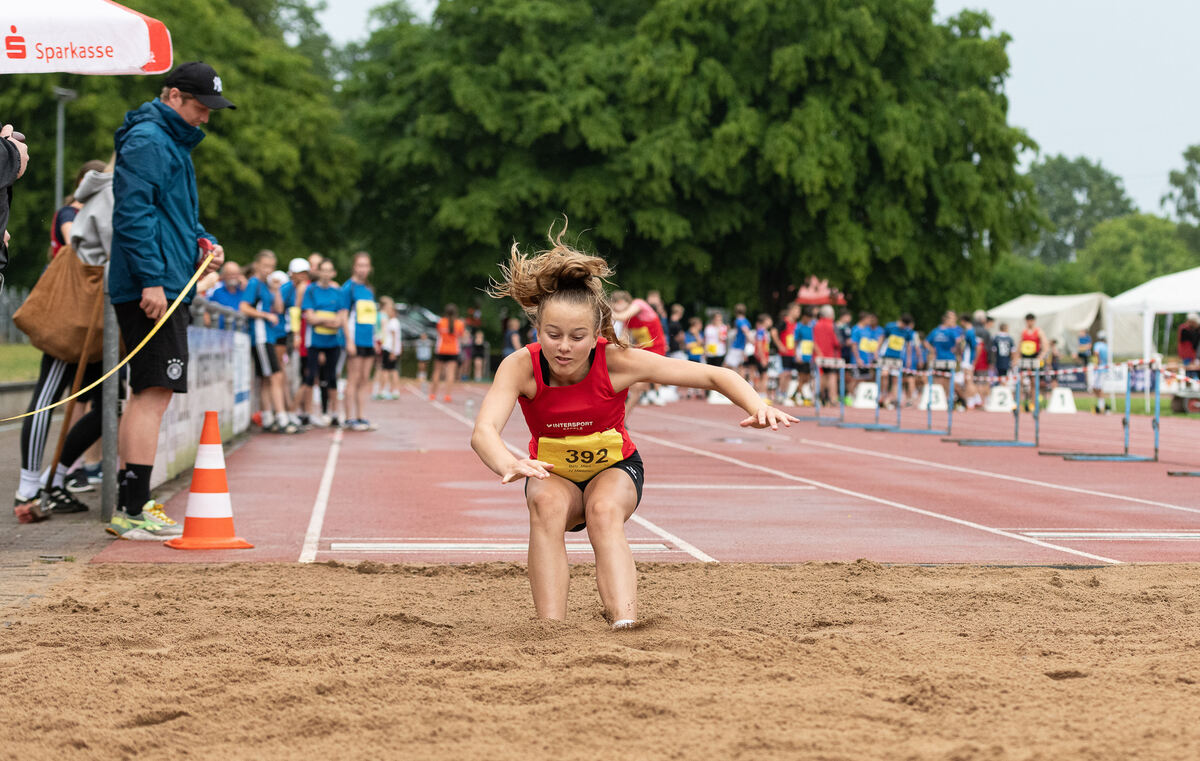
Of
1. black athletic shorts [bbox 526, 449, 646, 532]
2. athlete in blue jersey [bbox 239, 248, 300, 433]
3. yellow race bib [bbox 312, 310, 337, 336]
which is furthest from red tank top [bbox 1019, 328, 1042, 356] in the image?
black athletic shorts [bbox 526, 449, 646, 532]

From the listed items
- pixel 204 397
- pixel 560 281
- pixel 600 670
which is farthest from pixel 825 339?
pixel 600 670

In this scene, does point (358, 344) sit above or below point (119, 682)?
above

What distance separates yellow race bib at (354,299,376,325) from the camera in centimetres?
1789

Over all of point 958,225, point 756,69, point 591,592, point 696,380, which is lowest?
point 591,592

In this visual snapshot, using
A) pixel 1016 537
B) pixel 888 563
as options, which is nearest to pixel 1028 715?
pixel 888 563

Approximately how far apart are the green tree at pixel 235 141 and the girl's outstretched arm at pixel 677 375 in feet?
122

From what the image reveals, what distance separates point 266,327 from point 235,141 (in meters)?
29.0

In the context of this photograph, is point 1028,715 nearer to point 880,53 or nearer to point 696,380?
point 696,380

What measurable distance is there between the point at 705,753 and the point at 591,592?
2.81 metres

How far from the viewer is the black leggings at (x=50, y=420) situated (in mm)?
8300

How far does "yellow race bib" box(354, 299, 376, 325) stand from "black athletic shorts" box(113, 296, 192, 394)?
10.4 metres

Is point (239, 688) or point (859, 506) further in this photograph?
point (859, 506)

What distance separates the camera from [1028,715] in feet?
12.1

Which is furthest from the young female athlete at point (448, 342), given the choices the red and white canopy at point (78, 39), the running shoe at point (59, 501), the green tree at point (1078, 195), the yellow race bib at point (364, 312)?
the green tree at point (1078, 195)
